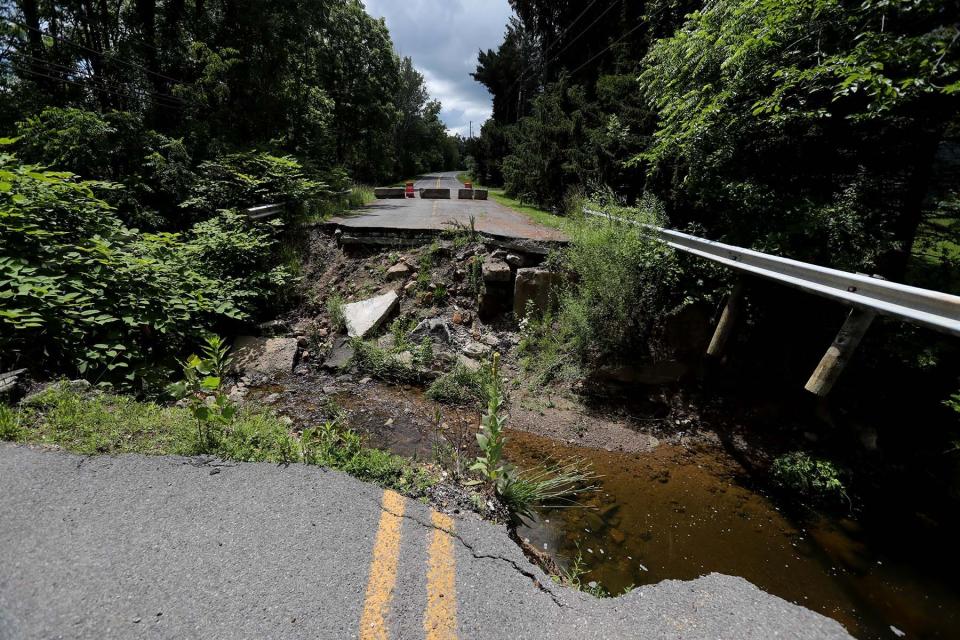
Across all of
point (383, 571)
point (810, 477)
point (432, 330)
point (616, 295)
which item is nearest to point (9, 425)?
point (383, 571)

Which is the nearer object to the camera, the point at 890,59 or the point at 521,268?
the point at 890,59

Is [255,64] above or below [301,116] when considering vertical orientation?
above

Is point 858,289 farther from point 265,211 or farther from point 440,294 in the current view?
point 265,211

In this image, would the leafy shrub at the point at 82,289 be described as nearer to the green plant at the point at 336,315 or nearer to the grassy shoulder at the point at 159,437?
the grassy shoulder at the point at 159,437

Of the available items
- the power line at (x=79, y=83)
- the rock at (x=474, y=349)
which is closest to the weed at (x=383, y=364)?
the rock at (x=474, y=349)

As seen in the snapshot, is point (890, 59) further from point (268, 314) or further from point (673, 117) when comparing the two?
point (268, 314)

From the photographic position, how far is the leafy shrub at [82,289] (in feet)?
12.3

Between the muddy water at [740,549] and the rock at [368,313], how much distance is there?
3600mm

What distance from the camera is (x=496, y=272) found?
7.14 m

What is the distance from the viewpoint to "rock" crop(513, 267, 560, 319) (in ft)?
22.7

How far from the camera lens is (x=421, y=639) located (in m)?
1.83

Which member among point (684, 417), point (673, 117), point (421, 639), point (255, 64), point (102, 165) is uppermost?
point (255, 64)

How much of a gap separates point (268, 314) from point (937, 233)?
9.72m

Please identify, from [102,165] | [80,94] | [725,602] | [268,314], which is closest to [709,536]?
[725,602]
